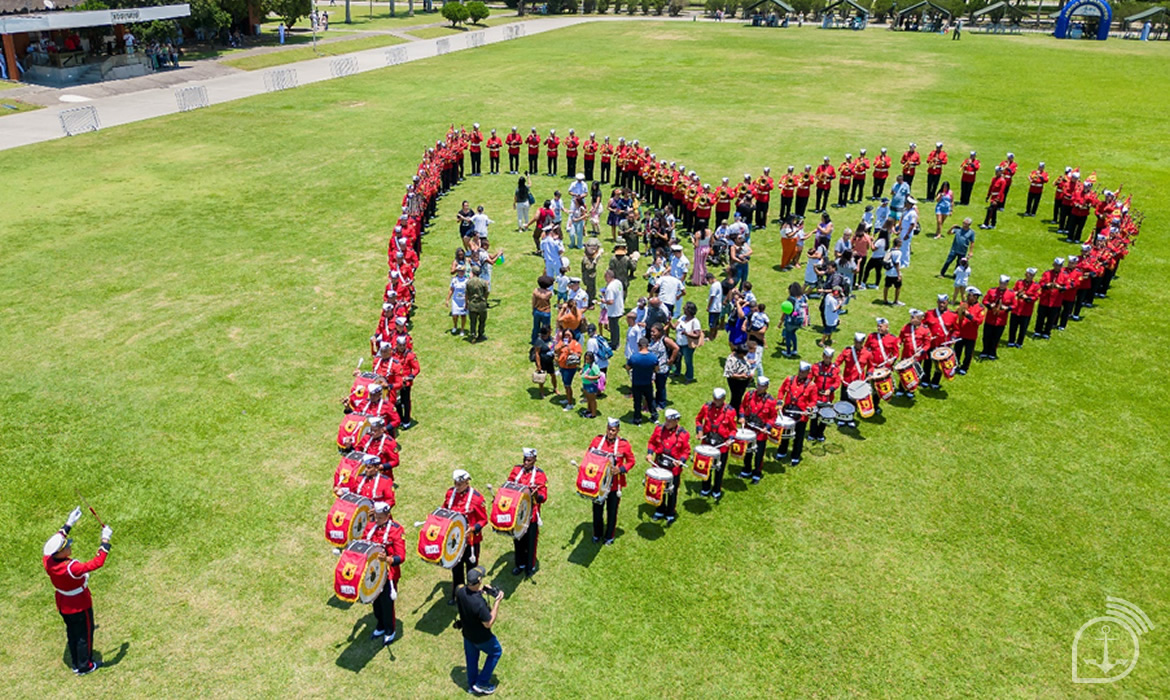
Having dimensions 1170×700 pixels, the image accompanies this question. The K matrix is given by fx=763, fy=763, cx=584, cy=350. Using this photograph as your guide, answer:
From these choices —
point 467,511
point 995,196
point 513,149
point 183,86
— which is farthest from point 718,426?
point 183,86

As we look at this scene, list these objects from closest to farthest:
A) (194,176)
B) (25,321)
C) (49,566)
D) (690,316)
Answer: (49,566) < (690,316) < (25,321) < (194,176)

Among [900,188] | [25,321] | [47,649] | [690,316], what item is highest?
[900,188]

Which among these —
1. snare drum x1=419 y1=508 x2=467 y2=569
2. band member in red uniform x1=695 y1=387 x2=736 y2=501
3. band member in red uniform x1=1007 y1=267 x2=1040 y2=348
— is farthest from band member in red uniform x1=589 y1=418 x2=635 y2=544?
band member in red uniform x1=1007 y1=267 x2=1040 y2=348

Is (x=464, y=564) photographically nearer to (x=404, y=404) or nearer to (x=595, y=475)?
(x=595, y=475)

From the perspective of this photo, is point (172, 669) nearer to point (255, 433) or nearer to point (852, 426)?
point (255, 433)

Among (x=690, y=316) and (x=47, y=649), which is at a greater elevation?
(x=690, y=316)

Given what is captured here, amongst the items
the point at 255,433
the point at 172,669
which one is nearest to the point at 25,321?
the point at 255,433

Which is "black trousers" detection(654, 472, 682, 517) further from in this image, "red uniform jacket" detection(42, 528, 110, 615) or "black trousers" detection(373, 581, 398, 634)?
"red uniform jacket" detection(42, 528, 110, 615)

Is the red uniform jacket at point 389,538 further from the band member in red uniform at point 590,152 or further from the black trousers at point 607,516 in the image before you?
the band member in red uniform at point 590,152
